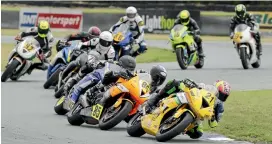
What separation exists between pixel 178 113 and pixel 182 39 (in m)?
13.0

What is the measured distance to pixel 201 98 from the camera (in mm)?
11844

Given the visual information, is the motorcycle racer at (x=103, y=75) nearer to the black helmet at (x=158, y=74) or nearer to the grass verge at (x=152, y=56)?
the black helmet at (x=158, y=74)

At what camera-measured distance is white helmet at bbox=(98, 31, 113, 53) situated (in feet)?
53.0

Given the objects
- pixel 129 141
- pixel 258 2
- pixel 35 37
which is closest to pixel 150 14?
pixel 258 2

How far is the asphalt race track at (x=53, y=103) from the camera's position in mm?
12359

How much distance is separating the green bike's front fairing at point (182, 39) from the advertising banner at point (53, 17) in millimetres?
19868

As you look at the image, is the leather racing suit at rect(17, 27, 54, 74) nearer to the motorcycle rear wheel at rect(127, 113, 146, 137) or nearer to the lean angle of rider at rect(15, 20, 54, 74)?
the lean angle of rider at rect(15, 20, 54, 74)

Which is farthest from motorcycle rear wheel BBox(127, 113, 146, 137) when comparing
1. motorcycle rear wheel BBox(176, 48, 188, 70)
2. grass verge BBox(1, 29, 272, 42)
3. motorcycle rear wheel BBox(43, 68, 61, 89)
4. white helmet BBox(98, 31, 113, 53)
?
grass verge BBox(1, 29, 272, 42)

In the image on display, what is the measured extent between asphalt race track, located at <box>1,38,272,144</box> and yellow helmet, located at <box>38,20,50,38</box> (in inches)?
46.1

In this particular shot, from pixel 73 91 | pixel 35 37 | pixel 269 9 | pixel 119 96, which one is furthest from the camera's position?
pixel 269 9

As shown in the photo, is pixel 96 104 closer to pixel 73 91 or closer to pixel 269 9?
pixel 73 91

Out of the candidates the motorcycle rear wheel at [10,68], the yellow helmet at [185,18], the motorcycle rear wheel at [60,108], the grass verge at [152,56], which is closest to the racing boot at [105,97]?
the motorcycle rear wheel at [60,108]

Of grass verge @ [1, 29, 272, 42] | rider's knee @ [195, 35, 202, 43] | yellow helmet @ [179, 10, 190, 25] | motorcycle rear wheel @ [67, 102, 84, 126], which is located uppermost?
yellow helmet @ [179, 10, 190, 25]

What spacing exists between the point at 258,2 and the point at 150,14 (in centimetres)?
489
